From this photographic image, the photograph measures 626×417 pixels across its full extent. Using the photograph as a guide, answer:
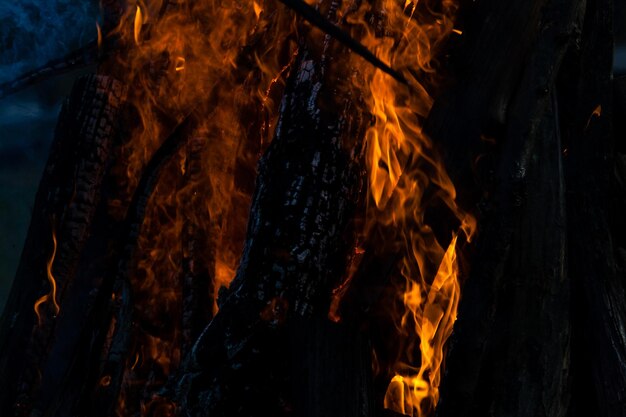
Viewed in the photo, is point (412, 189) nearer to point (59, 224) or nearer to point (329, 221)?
point (329, 221)

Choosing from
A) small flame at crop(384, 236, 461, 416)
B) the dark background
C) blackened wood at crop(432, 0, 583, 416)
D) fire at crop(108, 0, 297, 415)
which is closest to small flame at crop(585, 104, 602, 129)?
blackened wood at crop(432, 0, 583, 416)

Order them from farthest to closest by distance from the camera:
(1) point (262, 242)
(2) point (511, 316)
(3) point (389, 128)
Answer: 1. (3) point (389, 128)
2. (1) point (262, 242)
3. (2) point (511, 316)

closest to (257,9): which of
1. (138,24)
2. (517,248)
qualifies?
(138,24)

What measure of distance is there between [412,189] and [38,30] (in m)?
3.40

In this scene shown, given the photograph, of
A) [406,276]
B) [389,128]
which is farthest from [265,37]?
[406,276]

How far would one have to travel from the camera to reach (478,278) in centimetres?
219

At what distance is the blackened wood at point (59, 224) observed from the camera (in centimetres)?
278

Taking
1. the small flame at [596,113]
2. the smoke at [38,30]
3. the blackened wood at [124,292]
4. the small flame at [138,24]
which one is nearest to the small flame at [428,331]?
the small flame at [596,113]

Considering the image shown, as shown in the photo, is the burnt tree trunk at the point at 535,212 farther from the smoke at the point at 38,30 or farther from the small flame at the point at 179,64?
the smoke at the point at 38,30

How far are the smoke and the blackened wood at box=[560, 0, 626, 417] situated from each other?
Result: 138 inches

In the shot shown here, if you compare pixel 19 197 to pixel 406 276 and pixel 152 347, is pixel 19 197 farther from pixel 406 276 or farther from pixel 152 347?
pixel 406 276

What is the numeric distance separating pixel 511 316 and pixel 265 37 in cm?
181

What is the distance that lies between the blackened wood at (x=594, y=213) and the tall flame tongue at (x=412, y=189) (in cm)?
49

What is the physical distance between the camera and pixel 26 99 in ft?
15.5
